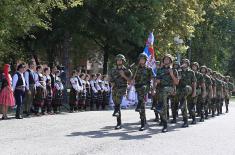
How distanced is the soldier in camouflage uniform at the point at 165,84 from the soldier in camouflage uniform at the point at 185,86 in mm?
1604

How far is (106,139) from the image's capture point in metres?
12.6

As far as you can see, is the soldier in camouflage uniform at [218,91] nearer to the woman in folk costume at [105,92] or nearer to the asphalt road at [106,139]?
the woman in folk costume at [105,92]

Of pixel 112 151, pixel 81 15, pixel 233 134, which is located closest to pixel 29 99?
pixel 233 134

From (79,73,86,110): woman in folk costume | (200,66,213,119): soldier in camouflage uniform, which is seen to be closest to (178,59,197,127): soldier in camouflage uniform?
(200,66,213,119): soldier in camouflage uniform

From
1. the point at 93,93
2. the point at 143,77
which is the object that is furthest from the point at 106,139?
the point at 93,93

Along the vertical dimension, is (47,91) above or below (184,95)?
above

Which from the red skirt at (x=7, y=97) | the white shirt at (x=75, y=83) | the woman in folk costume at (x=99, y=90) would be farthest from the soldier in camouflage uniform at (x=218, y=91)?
the red skirt at (x=7, y=97)

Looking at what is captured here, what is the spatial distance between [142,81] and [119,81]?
2.31ft

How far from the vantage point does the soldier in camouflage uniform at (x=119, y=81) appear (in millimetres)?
14938

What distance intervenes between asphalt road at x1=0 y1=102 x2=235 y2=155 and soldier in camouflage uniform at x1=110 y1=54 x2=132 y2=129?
2.59ft

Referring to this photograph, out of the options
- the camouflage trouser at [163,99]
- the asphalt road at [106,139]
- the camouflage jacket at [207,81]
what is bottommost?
the asphalt road at [106,139]

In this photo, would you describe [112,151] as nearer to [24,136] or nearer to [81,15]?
[24,136]

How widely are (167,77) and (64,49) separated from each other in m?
17.5

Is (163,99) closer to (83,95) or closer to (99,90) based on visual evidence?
(83,95)
